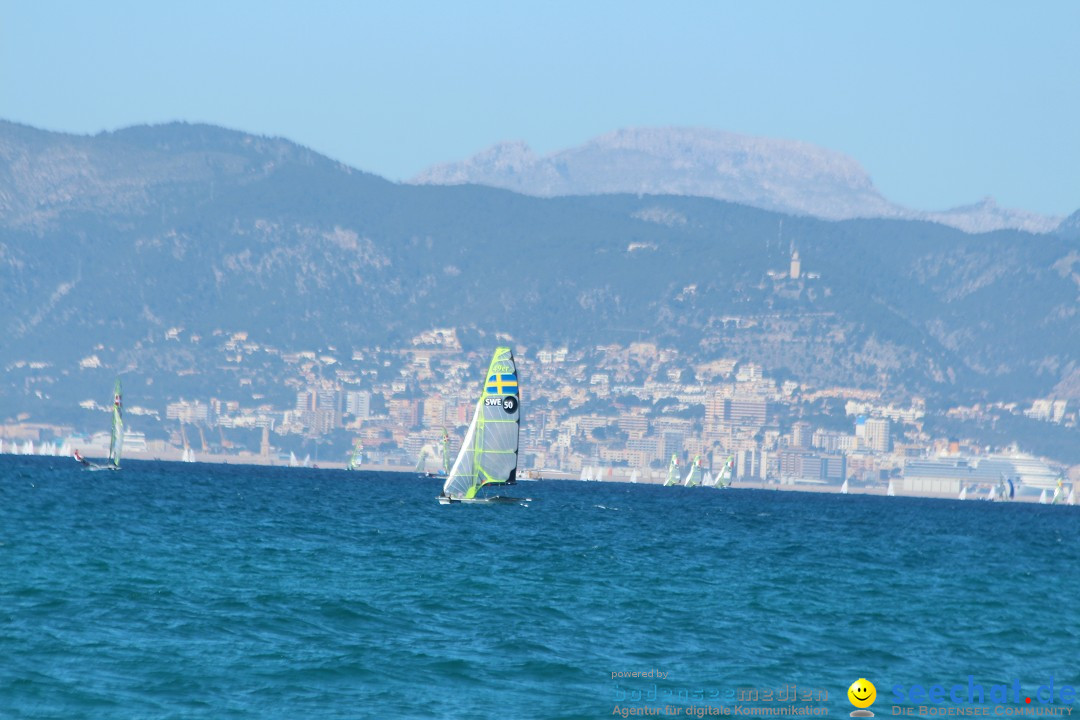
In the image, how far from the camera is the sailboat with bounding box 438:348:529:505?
97562 mm

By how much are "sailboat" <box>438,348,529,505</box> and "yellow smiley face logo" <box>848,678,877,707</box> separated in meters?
58.2

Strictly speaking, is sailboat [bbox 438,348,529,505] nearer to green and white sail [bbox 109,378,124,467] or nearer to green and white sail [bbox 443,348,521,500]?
green and white sail [bbox 443,348,521,500]

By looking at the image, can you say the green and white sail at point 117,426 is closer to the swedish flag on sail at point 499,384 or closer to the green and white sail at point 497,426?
the green and white sail at point 497,426

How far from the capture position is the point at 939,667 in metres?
42.7

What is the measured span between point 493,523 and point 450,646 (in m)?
54.2

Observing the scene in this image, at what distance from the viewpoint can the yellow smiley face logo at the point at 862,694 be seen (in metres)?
36.7

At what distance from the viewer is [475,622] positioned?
47000 mm

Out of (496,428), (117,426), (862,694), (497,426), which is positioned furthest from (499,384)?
(117,426)

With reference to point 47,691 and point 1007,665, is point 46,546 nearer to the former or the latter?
point 47,691

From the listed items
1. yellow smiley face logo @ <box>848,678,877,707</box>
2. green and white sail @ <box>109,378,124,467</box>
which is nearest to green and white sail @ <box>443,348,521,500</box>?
yellow smiley face logo @ <box>848,678,877,707</box>

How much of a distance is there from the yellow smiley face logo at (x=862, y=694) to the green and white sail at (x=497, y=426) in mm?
58231

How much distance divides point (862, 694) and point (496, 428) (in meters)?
61.7

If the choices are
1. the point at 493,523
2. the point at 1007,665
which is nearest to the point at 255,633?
the point at 1007,665

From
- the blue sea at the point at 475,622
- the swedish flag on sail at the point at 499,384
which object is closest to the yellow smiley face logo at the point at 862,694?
the blue sea at the point at 475,622
